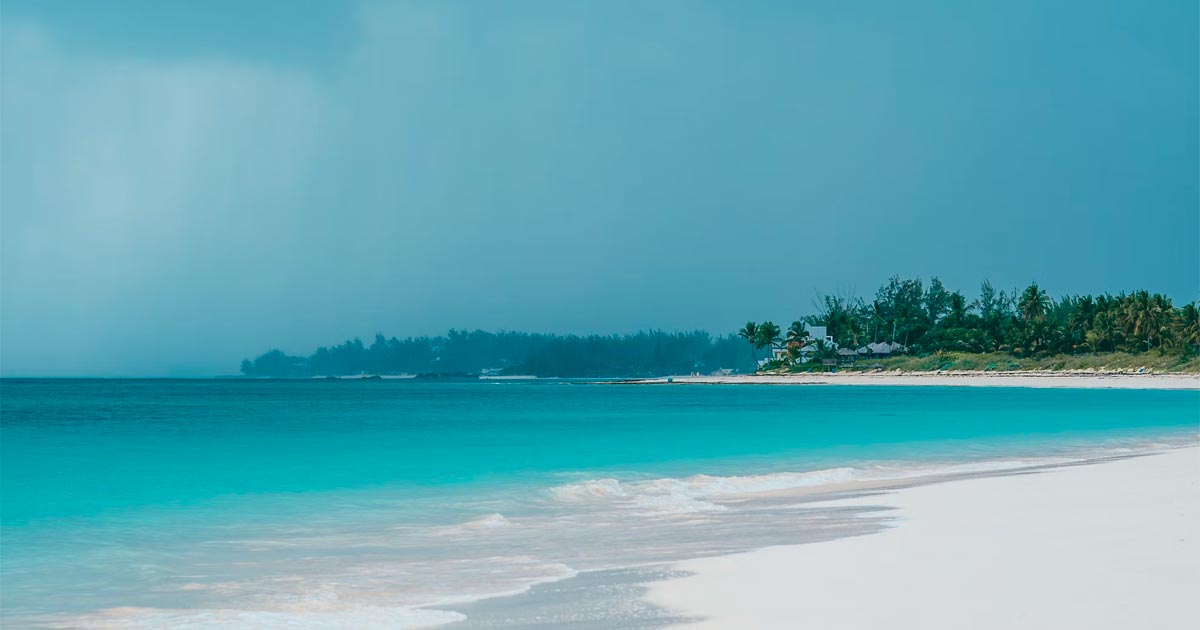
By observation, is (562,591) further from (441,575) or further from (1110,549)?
(1110,549)

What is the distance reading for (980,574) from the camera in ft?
26.7

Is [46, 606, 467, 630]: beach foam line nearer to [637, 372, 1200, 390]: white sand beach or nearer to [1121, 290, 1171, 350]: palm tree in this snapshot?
[637, 372, 1200, 390]: white sand beach

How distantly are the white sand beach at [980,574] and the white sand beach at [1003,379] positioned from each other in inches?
2881

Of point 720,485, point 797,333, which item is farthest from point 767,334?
point 720,485

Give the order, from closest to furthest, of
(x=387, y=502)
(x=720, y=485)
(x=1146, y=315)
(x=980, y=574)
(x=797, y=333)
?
(x=980, y=574) → (x=387, y=502) → (x=720, y=485) → (x=1146, y=315) → (x=797, y=333)

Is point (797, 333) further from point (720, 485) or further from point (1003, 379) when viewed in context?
point (720, 485)

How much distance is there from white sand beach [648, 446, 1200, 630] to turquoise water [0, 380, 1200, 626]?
156 centimetres

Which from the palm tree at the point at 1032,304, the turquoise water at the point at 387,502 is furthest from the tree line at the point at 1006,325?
the turquoise water at the point at 387,502

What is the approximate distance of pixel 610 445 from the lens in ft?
103

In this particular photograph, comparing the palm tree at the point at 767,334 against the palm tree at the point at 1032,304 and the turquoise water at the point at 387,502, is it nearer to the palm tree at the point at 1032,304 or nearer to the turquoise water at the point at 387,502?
the palm tree at the point at 1032,304

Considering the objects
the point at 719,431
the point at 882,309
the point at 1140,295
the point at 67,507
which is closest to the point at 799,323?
the point at 882,309

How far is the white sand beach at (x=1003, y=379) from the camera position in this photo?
273 feet

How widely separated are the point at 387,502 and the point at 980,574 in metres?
10.3

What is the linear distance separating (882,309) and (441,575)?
14137 cm
